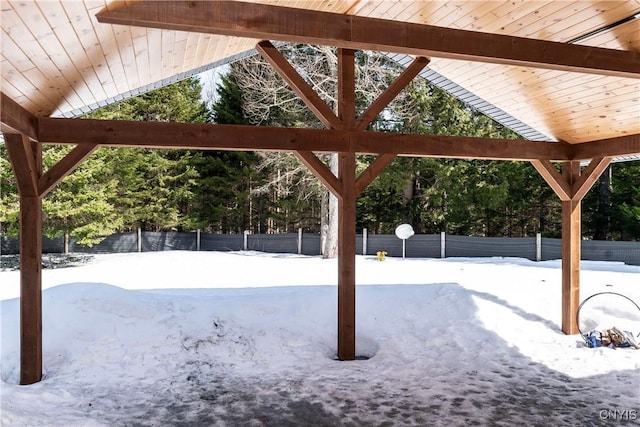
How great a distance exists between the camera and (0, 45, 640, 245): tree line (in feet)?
51.8

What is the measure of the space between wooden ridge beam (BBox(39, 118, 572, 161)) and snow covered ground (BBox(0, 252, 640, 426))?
2.43 metres

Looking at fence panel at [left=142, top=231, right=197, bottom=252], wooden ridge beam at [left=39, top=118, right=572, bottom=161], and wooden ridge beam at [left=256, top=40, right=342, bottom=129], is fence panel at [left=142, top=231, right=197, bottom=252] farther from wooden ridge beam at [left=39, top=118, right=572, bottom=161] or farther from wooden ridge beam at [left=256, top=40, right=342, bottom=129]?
wooden ridge beam at [left=256, top=40, right=342, bottom=129]

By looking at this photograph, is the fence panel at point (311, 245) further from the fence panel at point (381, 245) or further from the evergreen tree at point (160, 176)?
the evergreen tree at point (160, 176)

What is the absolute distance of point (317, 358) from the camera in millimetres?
5555

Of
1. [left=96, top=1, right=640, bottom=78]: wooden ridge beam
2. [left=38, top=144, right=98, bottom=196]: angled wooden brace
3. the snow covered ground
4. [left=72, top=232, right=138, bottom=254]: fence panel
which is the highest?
[left=96, top=1, right=640, bottom=78]: wooden ridge beam

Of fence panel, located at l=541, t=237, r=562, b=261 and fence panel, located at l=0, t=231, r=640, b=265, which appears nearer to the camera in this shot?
fence panel, located at l=0, t=231, r=640, b=265

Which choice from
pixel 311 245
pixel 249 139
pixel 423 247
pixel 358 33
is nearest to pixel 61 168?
pixel 249 139

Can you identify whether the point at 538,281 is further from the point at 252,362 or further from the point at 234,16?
the point at 234,16

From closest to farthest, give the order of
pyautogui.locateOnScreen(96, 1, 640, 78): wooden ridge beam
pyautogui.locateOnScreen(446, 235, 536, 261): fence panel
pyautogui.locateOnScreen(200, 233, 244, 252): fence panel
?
1. pyautogui.locateOnScreen(96, 1, 640, 78): wooden ridge beam
2. pyautogui.locateOnScreen(446, 235, 536, 261): fence panel
3. pyautogui.locateOnScreen(200, 233, 244, 252): fence panel

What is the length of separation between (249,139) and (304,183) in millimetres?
10485

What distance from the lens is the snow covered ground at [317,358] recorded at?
412cm

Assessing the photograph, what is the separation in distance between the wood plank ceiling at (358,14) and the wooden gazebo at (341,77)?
0.02 meters

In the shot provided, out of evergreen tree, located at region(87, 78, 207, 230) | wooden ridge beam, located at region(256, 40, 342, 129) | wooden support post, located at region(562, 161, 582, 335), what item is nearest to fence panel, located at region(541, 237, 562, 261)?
wooden support post, located at region(562, 161, 582, 335)

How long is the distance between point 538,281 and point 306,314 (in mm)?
5028
